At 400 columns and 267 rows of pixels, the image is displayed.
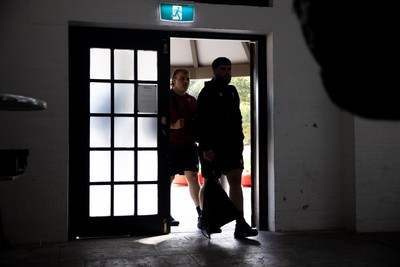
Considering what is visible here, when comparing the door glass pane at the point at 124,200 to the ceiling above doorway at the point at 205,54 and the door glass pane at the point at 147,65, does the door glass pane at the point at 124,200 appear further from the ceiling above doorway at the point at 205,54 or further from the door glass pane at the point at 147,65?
the ceiling above doorway at the point at 205,54

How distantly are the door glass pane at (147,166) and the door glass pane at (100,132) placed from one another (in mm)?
331

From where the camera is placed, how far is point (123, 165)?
13.5 feet

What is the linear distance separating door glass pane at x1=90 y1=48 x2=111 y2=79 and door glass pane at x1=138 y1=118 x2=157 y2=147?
522 mm

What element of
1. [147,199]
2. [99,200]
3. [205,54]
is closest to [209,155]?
[147,199]

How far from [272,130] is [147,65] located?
1.32 m

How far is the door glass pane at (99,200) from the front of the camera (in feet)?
13.2

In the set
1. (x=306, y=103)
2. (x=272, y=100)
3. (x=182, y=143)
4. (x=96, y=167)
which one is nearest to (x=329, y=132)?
(x=306, y=103)

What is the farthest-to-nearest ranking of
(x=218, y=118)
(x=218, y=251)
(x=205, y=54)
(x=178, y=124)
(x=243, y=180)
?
(x=243, y=180) → (x=205, y=54) → (x=178, y=124) → (x=218, y=118) → (x=218, y=251)

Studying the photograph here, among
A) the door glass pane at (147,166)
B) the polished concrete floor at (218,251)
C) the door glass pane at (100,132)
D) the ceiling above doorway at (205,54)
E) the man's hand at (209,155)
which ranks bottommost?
the polished concrete floor at (218,251)

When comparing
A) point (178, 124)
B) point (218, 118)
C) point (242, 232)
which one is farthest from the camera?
point (178, 124)

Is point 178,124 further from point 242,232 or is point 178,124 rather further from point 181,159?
point 242,232

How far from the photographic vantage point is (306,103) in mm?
4309

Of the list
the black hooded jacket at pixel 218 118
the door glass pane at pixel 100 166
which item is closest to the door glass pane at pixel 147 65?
the black hooded jacket at pixel 218 118

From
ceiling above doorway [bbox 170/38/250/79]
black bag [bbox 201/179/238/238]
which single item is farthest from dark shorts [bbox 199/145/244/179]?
ceiling above doorway [bbox 170/38/250/79]
